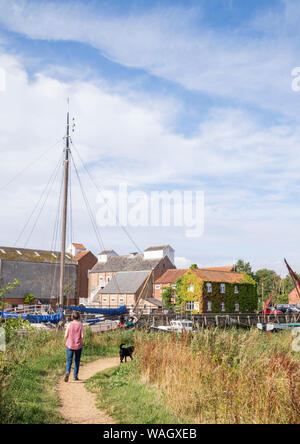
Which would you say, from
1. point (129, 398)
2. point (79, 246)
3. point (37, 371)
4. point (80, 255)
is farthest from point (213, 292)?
point (129, 398)

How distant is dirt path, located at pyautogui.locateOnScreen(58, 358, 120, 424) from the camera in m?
7.27

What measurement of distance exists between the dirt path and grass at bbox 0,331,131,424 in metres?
0.20

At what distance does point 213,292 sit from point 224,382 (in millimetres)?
46064

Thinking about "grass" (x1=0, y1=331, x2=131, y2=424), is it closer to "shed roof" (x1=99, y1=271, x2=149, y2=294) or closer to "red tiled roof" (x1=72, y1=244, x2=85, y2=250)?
"shed roof" (x1=99, y1=271, x2=149, y2=294)

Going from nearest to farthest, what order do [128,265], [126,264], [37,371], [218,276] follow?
[37,371]
[218,276]
[128,265]
[126,264]

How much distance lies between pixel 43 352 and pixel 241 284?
4612cm

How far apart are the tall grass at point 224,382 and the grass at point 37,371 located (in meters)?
2.39

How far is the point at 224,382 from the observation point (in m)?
7.90

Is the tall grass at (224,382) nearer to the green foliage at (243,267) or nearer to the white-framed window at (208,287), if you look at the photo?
the white-framed window at (208,287)

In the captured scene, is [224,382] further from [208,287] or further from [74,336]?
[208,287]

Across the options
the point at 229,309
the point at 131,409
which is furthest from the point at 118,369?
the point at 229,309

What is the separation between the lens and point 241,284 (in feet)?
187
